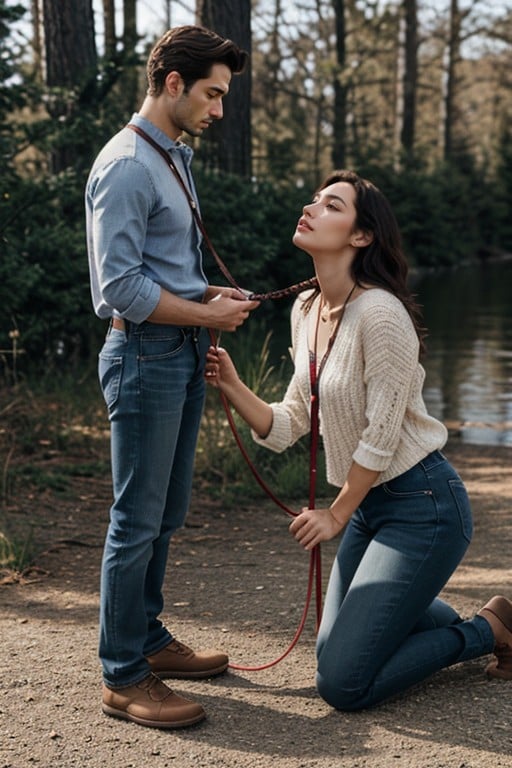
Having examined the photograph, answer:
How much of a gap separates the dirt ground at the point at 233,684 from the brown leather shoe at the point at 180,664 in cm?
4

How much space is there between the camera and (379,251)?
13.3 ft

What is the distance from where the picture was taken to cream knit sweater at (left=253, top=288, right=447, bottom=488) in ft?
12.7

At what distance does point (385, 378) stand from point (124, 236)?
1002 millimetres

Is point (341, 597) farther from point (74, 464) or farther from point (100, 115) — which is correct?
point (100, 115)

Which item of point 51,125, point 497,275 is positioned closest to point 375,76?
point 497,275

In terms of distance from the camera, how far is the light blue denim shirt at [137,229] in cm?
348

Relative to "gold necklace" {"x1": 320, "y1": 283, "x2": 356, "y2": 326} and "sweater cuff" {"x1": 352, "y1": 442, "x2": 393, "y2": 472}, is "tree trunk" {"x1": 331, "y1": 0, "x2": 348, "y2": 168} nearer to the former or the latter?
"gold necklace" {"x1": 320, "y1": 283, "x2": 356, "y2": 326}

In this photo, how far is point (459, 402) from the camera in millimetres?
11680

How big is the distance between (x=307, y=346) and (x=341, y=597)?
0.89m

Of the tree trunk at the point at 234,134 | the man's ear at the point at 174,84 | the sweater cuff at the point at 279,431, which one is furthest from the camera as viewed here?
the tree trunk at the point at 234,134

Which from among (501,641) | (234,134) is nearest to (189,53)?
(501,641)

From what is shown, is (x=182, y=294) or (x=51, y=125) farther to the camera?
(x=51, y=125)

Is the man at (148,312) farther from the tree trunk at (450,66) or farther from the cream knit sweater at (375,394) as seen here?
the tree trunk at (450,66)

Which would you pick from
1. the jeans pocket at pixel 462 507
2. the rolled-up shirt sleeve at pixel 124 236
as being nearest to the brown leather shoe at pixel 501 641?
the jeans pocket at pixel 462 507
